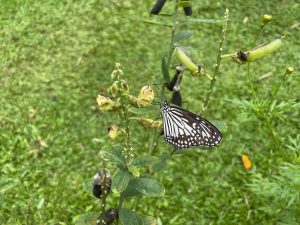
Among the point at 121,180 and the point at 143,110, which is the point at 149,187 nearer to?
the point at 121,180

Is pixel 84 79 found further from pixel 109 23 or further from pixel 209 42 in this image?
pixel 209 42

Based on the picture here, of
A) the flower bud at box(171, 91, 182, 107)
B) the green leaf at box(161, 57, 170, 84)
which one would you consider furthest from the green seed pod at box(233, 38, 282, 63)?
the flower bud at box(171, 91, 182, 107)

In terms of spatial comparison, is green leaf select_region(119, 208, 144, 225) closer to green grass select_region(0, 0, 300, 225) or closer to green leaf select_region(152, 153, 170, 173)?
green leaf select_region(152, 153, 170, 173)

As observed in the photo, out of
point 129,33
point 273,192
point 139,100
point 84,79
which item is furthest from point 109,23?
point 139,100

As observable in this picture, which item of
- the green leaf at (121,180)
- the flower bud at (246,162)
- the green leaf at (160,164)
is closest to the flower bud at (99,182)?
the green leaf at (121,180)

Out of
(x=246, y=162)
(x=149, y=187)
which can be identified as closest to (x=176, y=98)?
(x=149, y=187)

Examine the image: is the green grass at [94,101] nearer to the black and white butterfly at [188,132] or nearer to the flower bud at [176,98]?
the flower bud at [176,98]
